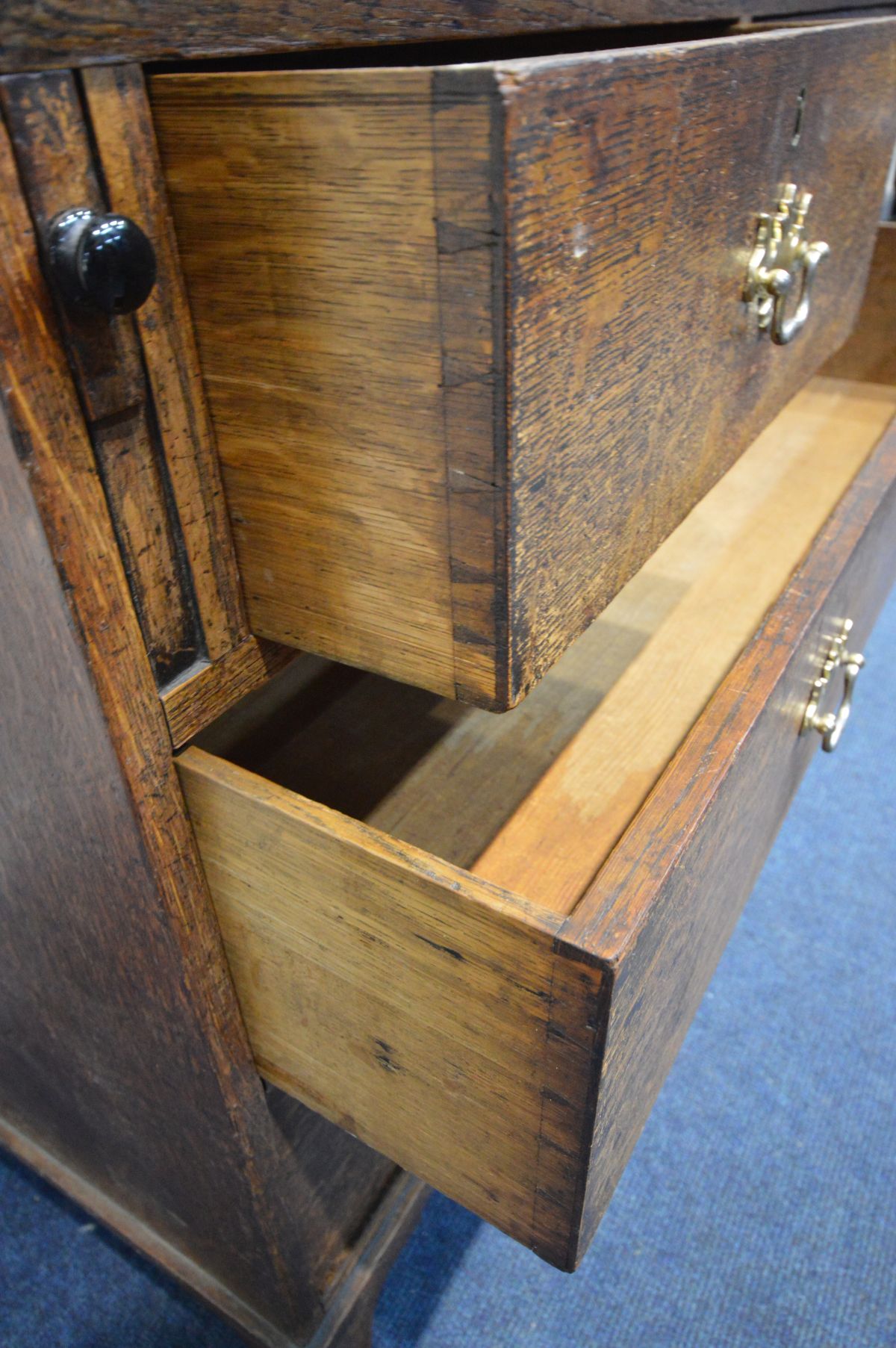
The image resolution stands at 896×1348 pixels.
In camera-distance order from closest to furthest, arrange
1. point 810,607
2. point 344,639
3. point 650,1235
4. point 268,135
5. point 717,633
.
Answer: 1. point 268,135
2. point 344,639
3. point 810,607
4. point 717,633
5. point 650,1235

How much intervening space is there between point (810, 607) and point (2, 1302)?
773 millimetres

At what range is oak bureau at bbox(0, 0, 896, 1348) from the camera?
0.88 feet

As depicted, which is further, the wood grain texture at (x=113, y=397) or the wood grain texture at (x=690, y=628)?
the wood grain texture at (x=690, y=628)

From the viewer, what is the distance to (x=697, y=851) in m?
0.38

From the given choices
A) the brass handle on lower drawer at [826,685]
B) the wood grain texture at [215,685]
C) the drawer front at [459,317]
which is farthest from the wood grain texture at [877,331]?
the wood grain texture at [215,685]

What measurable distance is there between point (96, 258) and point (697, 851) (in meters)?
0.30

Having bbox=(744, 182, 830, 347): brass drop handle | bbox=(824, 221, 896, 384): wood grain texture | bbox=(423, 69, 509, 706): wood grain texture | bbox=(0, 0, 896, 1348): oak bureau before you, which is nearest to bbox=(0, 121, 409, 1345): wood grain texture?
bbox=(0, 0, 896, 1348): oak bureau

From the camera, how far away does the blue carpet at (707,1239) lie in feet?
2.31

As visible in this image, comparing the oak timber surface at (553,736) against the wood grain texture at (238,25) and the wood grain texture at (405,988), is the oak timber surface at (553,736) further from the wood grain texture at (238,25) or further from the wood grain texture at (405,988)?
the wood grain texture at (238,25)

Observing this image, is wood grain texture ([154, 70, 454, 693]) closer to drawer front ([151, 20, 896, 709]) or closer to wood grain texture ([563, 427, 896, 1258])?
drawer front ([151, 20, 896, 709])

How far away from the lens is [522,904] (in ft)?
1.06

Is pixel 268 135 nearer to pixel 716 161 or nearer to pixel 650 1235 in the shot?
pixel 716 161

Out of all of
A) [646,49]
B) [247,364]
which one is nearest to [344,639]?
[247,364]

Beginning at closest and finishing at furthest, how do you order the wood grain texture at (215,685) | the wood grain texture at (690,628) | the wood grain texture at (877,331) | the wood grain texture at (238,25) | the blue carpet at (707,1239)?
the wood grain texture at (238,25) < the wood grain texture at (215,685) < the wood grain texture at (690,628) < the blue carpet at (707,1239) < the wood grain texture at (877,331)
